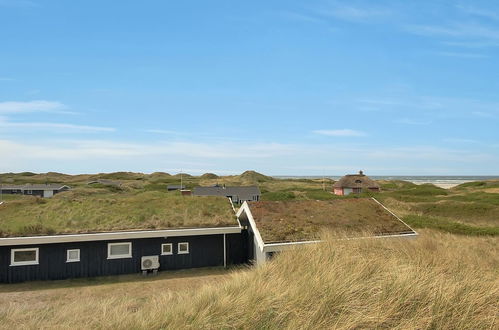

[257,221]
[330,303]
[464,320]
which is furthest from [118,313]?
[257,221]

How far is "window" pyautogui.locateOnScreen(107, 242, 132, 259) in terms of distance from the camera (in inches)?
708

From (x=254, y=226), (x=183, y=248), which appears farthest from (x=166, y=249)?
(x=254, y=226)

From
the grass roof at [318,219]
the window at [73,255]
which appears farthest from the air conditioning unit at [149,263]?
the grass roof at [318,219]

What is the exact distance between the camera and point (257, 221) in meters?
18.4

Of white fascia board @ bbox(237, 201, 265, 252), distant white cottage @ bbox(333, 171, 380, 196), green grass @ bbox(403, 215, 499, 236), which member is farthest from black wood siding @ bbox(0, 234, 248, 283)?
distant white cottage @ bbox(333, 171, 380, 196)

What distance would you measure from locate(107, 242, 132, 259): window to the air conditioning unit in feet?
2.98

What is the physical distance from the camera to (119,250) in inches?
714

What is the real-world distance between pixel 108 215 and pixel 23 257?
4.44m

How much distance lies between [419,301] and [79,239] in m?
16.3

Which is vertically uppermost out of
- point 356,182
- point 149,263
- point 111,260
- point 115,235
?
point 356,182

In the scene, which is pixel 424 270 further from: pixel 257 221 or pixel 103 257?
pixel 103 257

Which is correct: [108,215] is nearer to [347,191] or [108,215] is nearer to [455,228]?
[455,228]

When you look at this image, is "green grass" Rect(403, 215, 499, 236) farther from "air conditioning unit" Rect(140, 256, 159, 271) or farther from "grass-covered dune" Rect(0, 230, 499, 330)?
"air conditioning unit" Rect(140, 256, 159, 271)

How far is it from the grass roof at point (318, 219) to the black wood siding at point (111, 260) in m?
2.83
